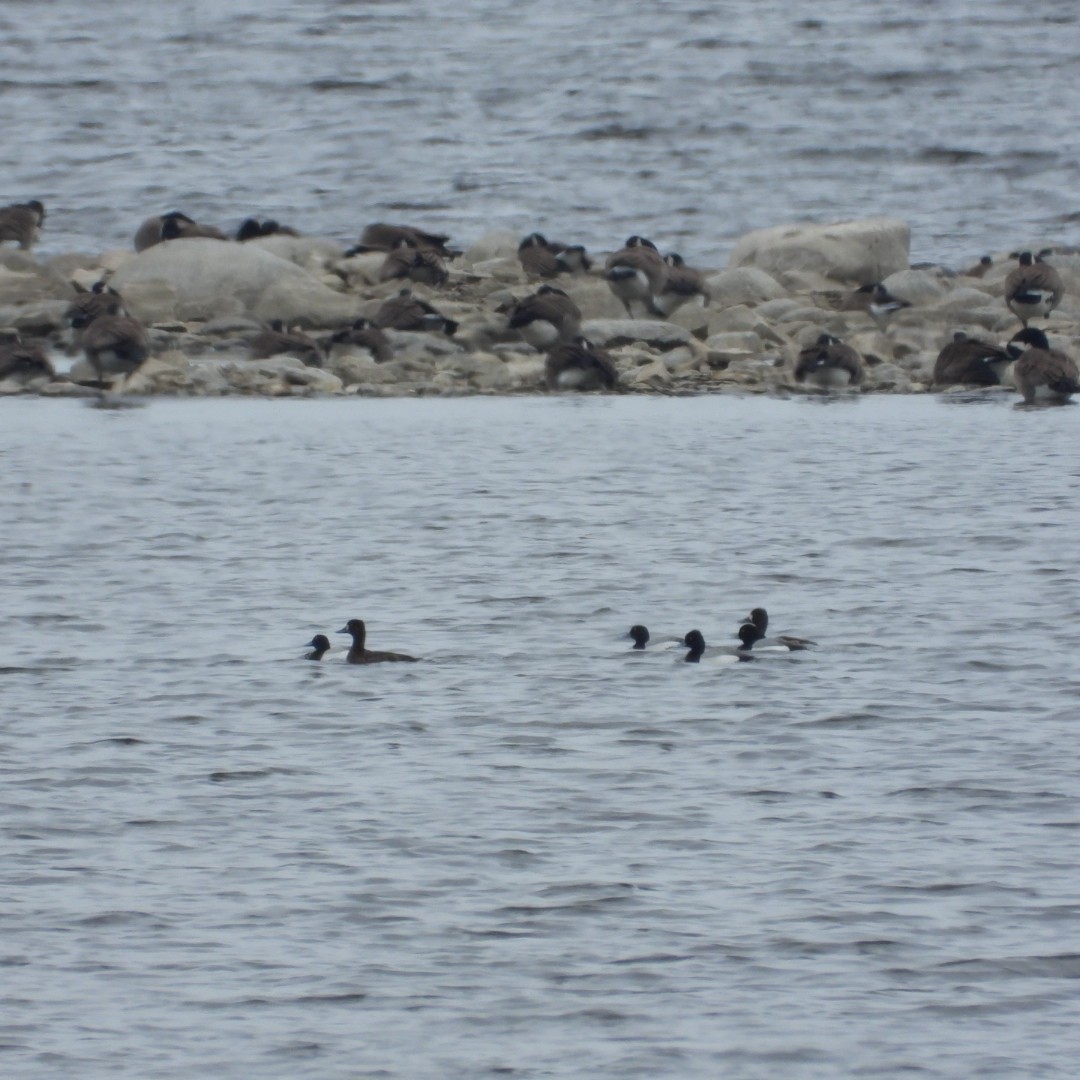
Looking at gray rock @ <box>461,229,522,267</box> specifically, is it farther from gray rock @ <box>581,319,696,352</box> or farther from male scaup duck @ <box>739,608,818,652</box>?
male scaup duck @ <box>739,608,818,652</box>

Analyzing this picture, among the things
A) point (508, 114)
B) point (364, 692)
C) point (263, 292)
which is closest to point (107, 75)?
point (508, 114)

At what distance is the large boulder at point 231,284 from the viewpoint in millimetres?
26062

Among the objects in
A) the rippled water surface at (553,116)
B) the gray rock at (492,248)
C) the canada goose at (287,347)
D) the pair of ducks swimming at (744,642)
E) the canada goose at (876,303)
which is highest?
the rippled water surface at (553,116)

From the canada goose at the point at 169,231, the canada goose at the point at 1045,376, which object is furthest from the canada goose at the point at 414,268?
the canada goose at the point at 1045,376

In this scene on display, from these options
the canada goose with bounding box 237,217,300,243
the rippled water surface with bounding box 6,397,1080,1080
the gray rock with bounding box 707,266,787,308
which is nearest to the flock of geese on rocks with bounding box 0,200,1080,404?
the gray rock with bounding box 707,266,787,308

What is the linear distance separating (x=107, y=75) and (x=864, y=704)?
43909 millimetres

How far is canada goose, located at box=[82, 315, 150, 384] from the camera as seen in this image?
2248cm

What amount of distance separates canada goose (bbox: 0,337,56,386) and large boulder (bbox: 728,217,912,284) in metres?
10.5

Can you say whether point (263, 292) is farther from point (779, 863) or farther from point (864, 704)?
point (779, 863)

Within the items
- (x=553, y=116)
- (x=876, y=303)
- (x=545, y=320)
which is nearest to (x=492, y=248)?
(x=876, y=303)

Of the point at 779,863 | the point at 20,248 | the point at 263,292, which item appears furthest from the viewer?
the point at 20,248

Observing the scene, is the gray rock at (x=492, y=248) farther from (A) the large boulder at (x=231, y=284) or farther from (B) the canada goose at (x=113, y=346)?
(B) the canada goose at (x=113, y=346)

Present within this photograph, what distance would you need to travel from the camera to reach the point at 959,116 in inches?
1827

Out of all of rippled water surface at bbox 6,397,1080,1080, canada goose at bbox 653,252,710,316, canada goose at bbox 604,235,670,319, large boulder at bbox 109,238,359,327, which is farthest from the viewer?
canada goose at bbox 653,252,710,316
